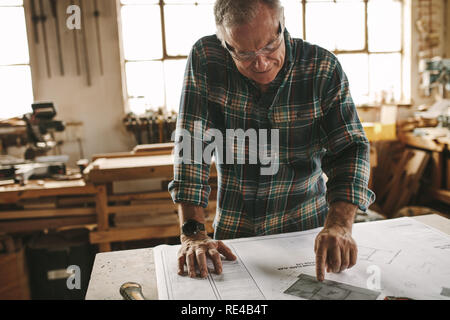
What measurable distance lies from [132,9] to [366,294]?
374cm

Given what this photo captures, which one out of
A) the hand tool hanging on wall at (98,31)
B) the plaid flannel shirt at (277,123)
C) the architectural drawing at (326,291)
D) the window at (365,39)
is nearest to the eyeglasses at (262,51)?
the plaid flannel shirt at (277,123)

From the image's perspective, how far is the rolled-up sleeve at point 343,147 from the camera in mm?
1091

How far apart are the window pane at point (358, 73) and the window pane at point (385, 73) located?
0.21 ft

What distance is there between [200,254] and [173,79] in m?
3.29

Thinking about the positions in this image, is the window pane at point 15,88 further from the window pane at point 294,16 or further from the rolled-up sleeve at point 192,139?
the rolled-up sleeve at point 192,139

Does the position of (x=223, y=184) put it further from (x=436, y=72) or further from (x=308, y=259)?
(x=436, y=72)

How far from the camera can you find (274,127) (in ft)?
4.07

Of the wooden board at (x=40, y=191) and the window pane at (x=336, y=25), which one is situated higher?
the window pane at (x=336, y=25)

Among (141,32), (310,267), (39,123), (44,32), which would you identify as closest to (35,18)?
(44,32)

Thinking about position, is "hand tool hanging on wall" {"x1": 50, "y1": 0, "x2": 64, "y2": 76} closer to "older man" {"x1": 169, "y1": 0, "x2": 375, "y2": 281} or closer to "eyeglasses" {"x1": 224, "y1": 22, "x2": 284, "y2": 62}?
"older man" {"x1": 169, "y1": 0, "x2": 375, "y2": 281}

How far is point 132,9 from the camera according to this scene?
12.6 feet
